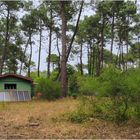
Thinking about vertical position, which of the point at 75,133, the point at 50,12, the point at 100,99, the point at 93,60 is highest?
the point at 50,12

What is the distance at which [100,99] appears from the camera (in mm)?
12406

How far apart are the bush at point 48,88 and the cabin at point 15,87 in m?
1.98

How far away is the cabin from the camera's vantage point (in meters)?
27.4

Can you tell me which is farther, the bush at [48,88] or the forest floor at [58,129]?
the bush at [48,88]

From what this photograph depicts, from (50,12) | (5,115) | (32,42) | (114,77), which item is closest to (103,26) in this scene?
(50,12)

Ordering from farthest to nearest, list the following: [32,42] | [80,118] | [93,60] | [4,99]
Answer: [93,60], [32,42], [4,99], [80,118]

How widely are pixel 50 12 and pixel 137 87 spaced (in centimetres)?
3001

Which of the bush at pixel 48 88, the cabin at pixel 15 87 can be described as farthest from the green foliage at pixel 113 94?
the cabin at pixel 15 87

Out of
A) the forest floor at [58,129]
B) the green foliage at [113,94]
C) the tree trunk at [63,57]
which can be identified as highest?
the tree trunk at [63,57]

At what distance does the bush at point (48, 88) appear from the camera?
25.9 metres

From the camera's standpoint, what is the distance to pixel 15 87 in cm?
2839

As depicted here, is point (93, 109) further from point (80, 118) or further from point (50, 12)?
point (50, 12)

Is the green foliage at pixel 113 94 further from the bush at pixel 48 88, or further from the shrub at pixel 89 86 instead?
the bush at pixel 48 88

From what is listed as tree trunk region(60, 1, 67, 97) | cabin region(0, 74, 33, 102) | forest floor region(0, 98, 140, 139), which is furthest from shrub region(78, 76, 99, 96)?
cabin region(0, 74, 33, 102)
